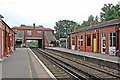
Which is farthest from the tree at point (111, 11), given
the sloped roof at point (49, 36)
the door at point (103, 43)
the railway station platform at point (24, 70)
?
the railway station platform at point (24, 70)

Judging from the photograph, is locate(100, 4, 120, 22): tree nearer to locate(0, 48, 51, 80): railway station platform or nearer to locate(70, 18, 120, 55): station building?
locate(70, 18, 120, 55): station building

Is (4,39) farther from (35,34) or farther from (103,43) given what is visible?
(35,34)

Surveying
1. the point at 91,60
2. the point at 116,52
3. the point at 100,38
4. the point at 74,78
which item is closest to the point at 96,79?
the point at 74,78

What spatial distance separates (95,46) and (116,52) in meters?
9.01

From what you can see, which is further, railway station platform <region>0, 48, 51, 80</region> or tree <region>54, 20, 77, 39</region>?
tree <region>54, 20, 77, 39</region>

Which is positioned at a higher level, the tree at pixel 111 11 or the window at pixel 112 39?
the tree at pixel 111 11

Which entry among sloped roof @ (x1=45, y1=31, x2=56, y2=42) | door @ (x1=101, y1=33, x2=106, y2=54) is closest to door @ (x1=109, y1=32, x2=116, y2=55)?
door @ (x1=101, y1=33, x2=106, y2=54)

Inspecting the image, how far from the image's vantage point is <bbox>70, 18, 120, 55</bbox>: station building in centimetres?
3088

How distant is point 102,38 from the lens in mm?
35656

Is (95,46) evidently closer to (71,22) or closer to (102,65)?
(102,65)

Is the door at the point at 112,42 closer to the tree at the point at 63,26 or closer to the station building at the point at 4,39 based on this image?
the station building at the point at 4,39

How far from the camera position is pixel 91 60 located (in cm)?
2439

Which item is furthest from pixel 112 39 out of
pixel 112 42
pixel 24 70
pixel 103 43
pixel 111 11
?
pixel 111 11

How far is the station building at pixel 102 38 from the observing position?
30875 millimetres
